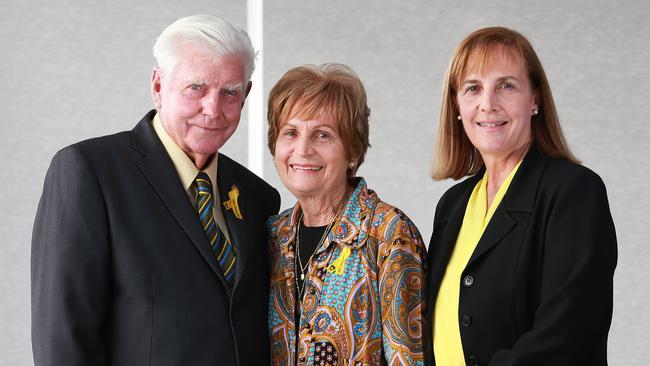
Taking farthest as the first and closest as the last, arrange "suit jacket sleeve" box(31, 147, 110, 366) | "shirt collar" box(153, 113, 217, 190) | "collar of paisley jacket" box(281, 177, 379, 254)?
1. "collar of paisley jacket" box(281, 177, 379, 254)
2. "shirt collar" box(153, 113, 217, 190)
3. "suit jacket sleeve" box(31, 147, 110, 366)

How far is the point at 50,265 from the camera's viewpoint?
196cm

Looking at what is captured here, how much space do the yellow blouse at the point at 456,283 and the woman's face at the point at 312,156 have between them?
411mm

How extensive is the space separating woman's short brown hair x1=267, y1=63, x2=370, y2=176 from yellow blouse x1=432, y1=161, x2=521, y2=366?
1.32 ft

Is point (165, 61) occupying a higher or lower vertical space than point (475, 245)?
higher

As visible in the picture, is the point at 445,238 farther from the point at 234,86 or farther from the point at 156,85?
→ the point at 156,85

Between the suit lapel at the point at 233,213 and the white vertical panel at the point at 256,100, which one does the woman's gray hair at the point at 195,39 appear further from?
the white vertical panel at the point at 256,100

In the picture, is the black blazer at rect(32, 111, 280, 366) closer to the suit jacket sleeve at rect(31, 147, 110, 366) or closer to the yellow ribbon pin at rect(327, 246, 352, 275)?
the suit jacket sleeve at rect(31, 147, 110, 366)

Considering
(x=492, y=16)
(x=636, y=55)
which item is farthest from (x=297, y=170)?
(x=636, y=55)

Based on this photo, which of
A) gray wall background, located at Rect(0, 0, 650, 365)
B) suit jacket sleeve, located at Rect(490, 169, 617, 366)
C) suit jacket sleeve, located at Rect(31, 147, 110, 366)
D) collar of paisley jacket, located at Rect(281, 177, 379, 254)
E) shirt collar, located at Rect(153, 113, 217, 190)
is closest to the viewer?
suit jacket sleeve, located at Rect(31, 147, 110, 366)

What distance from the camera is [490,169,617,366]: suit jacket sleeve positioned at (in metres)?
2.08

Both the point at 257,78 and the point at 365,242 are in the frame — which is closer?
the point at 365,242

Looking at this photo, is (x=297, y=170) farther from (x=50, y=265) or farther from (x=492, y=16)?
(x=492, y=16)

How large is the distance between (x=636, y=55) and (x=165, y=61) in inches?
153

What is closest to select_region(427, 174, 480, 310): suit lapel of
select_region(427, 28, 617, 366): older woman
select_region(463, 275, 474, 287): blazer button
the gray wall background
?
select_region(427, 28, 617, 366): older woman
